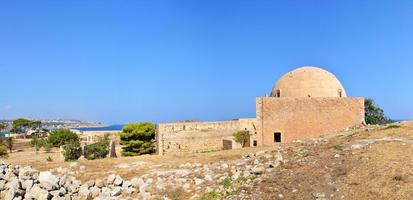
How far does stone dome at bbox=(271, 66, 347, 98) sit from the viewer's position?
77.8 feet

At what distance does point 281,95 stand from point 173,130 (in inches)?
312

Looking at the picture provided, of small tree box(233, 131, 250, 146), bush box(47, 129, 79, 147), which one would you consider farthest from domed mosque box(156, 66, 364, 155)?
bush box(47, 129, 79, 147)

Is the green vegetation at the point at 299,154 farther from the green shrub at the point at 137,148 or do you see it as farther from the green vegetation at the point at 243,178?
the green shrub at the point at 137,148

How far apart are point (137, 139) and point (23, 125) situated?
137ft

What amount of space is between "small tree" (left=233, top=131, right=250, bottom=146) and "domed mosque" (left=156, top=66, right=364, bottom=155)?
28.6 inches

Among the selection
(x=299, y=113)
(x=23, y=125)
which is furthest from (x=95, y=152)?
(x=23, y=125)

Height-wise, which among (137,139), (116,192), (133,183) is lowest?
(116,192)

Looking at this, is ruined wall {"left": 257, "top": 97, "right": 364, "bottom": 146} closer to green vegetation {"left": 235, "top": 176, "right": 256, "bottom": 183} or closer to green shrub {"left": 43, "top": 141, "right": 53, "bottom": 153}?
green vegetation {"left": 235, "top": 176, "right": 256, "bottom": 183}

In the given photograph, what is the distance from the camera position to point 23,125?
60344 millimetres

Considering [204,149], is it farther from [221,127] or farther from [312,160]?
[312,160]

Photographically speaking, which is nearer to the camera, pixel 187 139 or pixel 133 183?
pixel 133 183

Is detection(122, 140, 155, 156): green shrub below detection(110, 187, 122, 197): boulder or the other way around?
the other way around

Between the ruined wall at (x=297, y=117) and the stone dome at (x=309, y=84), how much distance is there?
3.23 feet

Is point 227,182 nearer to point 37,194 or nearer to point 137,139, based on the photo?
point 37,194
